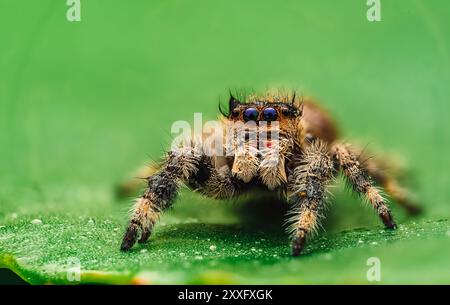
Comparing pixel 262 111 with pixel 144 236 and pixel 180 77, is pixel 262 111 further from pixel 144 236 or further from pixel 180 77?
pixel 180 77

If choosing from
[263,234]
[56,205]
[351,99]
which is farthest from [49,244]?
[351,99]

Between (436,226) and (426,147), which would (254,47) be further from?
(436,226)

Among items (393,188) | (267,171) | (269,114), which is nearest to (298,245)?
(267,171)

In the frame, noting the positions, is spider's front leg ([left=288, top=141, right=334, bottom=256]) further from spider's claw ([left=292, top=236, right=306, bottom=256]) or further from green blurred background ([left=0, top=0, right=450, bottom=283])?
green blurred background ([left=0, top=0, right=450, bottom=283])

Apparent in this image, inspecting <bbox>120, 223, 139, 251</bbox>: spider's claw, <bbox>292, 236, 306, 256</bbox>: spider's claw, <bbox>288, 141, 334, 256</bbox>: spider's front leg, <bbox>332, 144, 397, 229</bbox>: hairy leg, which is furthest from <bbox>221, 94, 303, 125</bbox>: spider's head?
<bbox>120, 223, 139, 251</bbox>: spider's claw

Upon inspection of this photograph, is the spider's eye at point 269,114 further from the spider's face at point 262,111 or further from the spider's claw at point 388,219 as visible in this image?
the spider's claw at point 388,219

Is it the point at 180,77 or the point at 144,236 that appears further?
the point at 180,77

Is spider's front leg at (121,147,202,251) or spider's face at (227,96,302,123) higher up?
spider's face at (227,96,302,123)

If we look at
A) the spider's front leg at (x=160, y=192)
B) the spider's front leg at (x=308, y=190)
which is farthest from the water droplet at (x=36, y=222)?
the spider's front leg at (x=308, y=190)
